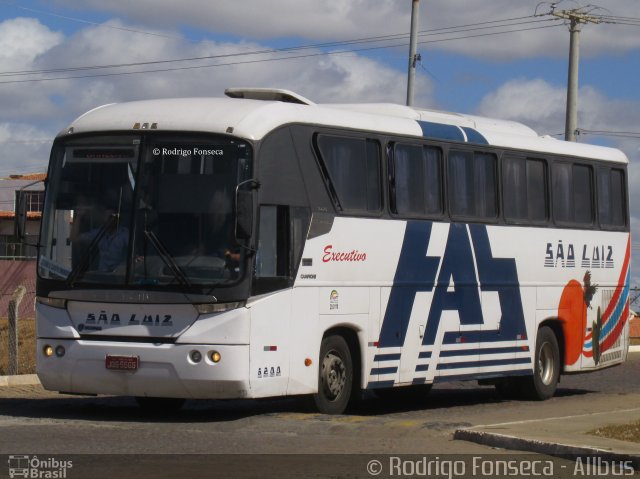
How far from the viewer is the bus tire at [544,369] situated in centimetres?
1939

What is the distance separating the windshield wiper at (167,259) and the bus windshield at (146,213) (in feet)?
0.03

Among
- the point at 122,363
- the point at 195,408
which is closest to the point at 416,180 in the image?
the point at 195,408

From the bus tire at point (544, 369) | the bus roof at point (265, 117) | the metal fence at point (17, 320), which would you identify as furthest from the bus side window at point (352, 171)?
the metal fence at point (17, 320)

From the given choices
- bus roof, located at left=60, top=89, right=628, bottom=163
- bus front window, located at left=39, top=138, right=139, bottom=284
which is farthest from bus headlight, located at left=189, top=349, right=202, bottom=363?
bus roof, located at left=60, top=89, right=628, bottom=163

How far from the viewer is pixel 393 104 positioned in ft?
57.4

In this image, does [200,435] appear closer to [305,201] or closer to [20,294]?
[305,201]

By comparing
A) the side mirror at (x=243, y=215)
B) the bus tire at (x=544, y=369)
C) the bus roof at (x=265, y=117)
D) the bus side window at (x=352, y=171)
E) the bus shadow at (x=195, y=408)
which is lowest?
the bus shadow at (x=195, y=408)

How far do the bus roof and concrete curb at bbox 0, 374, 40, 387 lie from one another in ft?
17.4

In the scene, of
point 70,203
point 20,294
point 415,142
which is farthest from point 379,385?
point 20,294

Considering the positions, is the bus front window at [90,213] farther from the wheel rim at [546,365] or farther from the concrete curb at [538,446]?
the wheel rim at [546,365]

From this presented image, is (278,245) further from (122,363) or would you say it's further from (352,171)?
(122,363)

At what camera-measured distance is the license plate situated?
14000mm

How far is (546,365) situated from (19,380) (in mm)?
7681

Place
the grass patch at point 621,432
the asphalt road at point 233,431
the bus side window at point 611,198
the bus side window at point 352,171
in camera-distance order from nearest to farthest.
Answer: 1. the asphalt road at point 233,431
2. the grass patch at point 621,432
3. the bus side window at point 352,171
4. the bus side window at point 611,198
